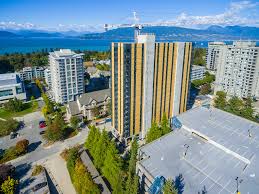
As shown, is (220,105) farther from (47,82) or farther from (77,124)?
(47,82)

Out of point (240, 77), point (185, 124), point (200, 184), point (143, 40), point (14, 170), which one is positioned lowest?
point (14, 170)

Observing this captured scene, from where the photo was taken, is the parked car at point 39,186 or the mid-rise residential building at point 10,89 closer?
the parked car at point 39,186

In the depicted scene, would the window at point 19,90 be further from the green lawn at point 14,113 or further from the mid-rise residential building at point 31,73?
the mid-rise residential building at point 31,73

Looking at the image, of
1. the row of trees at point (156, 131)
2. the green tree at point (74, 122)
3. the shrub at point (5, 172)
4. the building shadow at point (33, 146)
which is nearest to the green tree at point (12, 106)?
the building shadow at point (33, 146)

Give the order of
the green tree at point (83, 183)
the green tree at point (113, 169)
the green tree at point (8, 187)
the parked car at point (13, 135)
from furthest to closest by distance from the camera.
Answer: the parked car at point (13, 135), the green tree at point (8, 187), the green tree at point (83, 183), the green tree at point (113, 169)

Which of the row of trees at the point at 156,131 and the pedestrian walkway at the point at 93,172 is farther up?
the row of trees at the point at 156,131

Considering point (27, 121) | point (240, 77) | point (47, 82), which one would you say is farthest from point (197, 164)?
point (47, 82)

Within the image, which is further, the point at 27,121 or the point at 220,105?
the point at 220,105

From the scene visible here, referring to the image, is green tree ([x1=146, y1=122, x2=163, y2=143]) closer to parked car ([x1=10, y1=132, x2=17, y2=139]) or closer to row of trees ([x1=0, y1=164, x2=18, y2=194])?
row of trees ([x1=0, y1=164, x2=18, y2=194])
